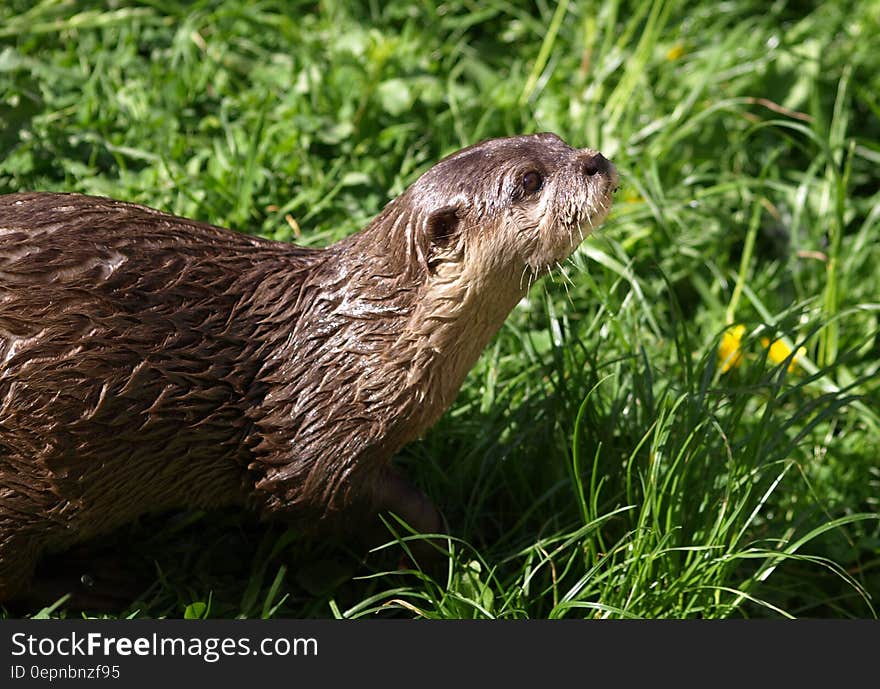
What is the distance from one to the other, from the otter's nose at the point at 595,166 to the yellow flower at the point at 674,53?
193 centimetres

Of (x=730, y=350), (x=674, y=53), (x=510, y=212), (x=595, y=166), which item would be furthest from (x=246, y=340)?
(x=674, y=53)

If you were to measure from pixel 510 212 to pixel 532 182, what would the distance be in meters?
0.07

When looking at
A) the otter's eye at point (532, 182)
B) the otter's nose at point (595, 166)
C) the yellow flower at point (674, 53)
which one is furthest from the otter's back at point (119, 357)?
the yellow flower at point (674, 53)

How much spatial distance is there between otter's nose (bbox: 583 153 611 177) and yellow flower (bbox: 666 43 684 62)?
193 centimetres

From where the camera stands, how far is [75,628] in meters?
2.26

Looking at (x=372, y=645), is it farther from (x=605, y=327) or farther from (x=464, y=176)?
(x=605, y=327)

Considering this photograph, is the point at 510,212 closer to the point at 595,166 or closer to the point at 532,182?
the point at 532,182

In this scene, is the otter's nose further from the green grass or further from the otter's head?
the green grass

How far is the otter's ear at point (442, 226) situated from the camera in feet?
7.53

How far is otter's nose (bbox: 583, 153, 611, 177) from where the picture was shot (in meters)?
2.30

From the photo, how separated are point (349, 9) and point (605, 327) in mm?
1611

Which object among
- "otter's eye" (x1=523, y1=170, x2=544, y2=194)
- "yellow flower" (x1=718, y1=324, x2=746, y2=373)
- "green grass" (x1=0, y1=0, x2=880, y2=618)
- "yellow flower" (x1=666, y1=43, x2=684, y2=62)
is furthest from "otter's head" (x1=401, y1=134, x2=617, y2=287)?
"yellow flower" (x1=666, y1=43, x2=684, y2=62)

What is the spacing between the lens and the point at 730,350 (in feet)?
10.6

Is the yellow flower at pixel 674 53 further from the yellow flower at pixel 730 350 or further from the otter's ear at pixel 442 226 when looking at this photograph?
the otter's ear at pixel 442 226
